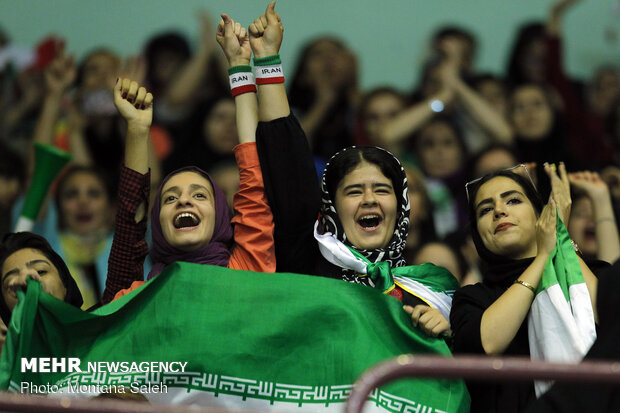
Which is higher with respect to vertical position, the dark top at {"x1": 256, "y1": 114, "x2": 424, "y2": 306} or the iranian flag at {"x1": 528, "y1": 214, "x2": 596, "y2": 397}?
the dark top at {"x1": 256, "y1": 114, "x2": 424, "y2": 306}

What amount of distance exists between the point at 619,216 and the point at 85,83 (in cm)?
321

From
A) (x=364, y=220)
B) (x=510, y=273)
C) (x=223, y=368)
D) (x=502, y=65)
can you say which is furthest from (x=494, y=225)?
(x=502, y=65)

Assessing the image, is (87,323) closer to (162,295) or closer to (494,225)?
(162,295)

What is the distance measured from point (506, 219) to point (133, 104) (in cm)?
144

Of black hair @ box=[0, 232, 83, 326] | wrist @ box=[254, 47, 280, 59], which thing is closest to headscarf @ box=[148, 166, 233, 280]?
black hair @ box=[0, 232, 83, 326]

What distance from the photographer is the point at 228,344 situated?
3.41m

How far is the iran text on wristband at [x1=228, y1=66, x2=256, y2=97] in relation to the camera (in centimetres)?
403

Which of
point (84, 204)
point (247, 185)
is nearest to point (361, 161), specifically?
point (247, 185)

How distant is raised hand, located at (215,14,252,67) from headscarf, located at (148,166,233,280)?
1.59ft

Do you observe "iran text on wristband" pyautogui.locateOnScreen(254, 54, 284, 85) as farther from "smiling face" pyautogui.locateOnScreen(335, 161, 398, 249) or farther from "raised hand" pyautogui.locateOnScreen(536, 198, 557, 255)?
"raised hand" pyautogui.locateOnScreen(536, 198, 557, 255)

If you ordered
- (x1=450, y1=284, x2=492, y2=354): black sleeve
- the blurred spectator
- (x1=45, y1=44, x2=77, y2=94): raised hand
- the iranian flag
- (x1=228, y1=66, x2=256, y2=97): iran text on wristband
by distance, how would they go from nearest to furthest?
the iranian flag < (x1=450, y1=284, x2=492, y2=354): black sleeve < (x1=228, y1=66, x2=256, y2=97): iran text on wristband < (x1=45, y1=44, x2=77, y2=94): raised hand < the blurred spectator

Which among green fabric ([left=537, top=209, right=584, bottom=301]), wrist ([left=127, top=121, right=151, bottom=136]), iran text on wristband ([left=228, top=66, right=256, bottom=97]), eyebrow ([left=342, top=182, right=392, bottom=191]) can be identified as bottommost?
green fabric ([left=537, top=209, right=584, bottom=301])

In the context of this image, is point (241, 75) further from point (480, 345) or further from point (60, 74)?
point (60, 74)

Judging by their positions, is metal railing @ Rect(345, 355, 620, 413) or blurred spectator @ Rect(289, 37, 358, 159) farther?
blurred spectator @ Rect(289, 37, 358, 159)
